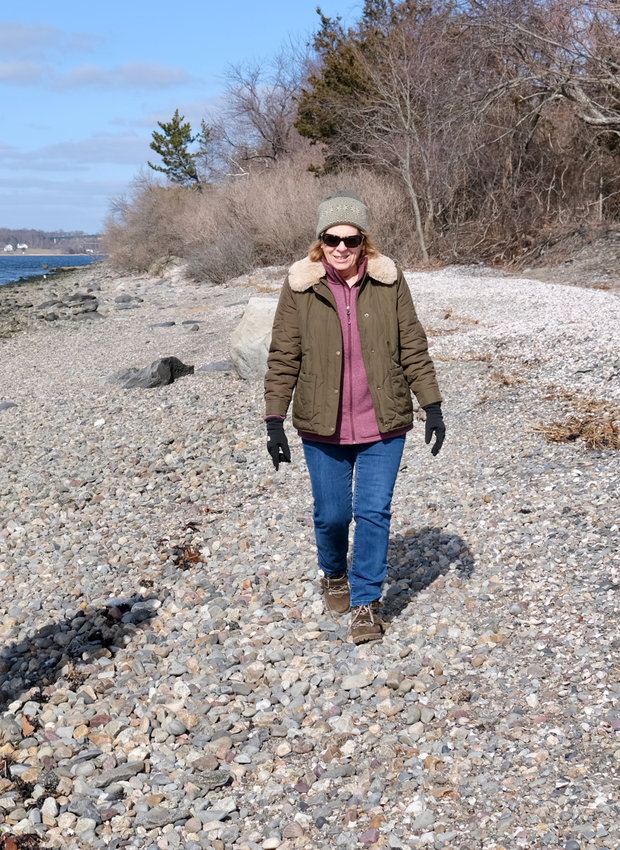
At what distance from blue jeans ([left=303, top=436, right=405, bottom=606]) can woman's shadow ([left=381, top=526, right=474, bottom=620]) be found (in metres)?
0.53

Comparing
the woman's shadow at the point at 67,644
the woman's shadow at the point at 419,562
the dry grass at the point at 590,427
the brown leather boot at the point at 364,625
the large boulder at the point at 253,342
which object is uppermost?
the large boulder at the point at 253,342

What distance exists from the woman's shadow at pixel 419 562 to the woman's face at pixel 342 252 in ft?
6.53

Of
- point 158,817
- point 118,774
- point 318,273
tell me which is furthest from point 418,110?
point 158,817

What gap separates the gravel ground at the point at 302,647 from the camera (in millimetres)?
3186

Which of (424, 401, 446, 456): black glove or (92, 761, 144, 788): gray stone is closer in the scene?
(92, 761, 144, 788): gray stone

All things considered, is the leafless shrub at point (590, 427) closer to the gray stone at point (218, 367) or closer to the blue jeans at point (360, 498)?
the blue jeans at point (360, 498)

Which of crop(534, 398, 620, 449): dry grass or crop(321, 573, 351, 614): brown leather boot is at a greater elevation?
crop(534, 398, 620, 449): dry grass

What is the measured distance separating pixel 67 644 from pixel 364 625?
1.97m

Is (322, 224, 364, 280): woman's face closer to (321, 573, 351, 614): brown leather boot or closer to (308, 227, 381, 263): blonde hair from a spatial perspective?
(308, 227, 381, 263): blonde hair

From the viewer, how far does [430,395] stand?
3.86 meters

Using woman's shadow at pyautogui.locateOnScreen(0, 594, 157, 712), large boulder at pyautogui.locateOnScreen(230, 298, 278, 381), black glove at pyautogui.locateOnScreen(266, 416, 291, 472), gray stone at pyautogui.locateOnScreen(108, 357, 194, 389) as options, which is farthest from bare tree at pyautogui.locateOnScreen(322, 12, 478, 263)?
black glove at pyautogui.locateOnScreen(266, 416, 291, 472)

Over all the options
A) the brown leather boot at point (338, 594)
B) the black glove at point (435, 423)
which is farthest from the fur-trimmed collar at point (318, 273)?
the brown leather boot at point (338, 594)

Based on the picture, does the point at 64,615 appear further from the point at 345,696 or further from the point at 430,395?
the point at 430,395

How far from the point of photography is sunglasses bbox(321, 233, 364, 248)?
12.1ft
